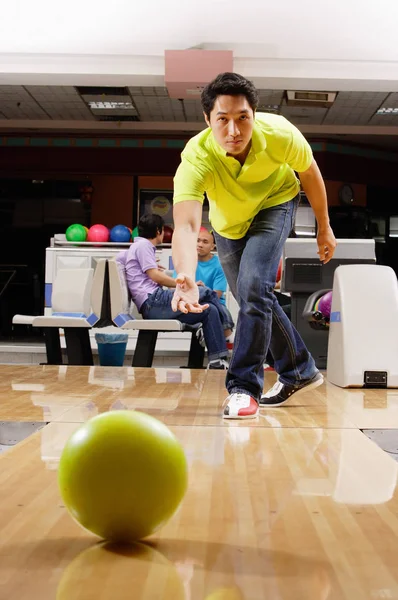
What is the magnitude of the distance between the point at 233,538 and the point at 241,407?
1.25m

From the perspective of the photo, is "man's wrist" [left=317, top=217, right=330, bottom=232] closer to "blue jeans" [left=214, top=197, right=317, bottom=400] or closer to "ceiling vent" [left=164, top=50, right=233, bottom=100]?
"blue jeans" [left=214, top=197, right=317, bottom=400]

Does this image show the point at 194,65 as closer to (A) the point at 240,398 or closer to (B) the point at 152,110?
(B) the point at 152,110

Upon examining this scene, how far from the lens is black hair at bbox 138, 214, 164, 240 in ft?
16.0

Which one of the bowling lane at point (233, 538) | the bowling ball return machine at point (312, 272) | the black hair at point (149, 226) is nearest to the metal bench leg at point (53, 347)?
the black hair at point (149, 226)

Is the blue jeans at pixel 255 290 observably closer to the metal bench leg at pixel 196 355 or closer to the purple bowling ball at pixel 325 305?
the purple bowling ball at pixel 325 305

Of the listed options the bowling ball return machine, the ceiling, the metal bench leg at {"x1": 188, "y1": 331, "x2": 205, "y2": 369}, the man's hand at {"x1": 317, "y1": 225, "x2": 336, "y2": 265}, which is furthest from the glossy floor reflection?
the ceiling

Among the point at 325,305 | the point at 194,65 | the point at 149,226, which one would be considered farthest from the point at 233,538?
the point at 194,65

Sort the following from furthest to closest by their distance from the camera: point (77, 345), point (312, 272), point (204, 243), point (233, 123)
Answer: point (312, 272)
point (204, 243)
point (77, 345)
point (233, 123)

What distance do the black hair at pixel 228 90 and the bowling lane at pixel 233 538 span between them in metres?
1.06

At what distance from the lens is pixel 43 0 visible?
6.51 metres

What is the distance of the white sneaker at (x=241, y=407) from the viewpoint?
7.55ft

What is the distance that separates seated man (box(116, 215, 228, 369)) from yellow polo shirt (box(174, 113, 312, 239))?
7.12ft

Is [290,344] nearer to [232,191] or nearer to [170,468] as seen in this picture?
[232,191]

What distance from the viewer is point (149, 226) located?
489 centimetres
